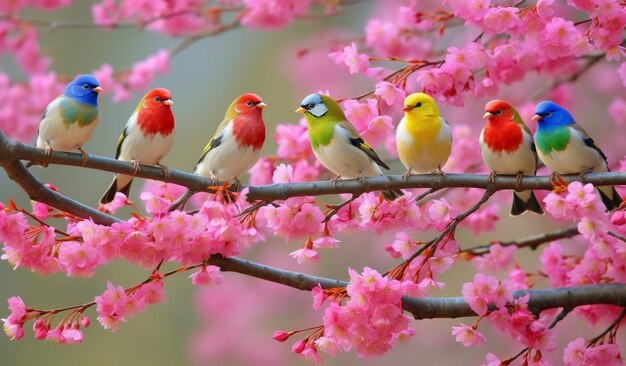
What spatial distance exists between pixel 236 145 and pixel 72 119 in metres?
0.53

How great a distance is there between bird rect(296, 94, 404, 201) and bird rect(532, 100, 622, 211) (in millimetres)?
503

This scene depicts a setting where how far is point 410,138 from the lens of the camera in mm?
2707

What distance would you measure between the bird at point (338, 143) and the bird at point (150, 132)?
45 cm

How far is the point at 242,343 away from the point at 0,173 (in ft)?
9.31

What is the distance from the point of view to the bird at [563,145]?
2.65 meters

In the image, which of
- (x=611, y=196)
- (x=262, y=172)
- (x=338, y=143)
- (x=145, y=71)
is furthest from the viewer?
(x=145, y=71)

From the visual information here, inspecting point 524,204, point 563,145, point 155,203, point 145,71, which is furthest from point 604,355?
point 145,71

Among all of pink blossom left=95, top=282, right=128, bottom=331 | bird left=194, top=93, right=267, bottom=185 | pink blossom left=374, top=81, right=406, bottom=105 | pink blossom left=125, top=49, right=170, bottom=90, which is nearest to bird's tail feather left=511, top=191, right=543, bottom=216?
pink blossom left=374, top=81, right=406, bottom=105

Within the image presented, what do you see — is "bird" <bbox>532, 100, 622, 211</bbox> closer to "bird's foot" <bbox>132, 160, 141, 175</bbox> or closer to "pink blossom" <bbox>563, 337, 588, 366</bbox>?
"pink blossom" <bbox>563, 337, 588, 366</bbox>

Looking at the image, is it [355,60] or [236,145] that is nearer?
[236,145]

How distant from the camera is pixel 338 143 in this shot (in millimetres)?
2693

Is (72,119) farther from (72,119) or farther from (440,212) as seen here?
(440,212)

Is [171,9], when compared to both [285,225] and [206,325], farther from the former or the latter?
[206,325]

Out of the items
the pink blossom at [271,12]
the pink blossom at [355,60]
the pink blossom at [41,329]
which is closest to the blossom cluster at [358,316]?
the pink blossom at [41,329]
